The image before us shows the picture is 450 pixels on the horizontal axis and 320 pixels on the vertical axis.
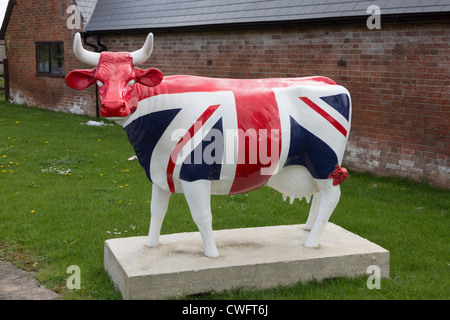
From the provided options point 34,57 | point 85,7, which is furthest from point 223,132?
point 34,57

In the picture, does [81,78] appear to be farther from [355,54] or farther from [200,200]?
[355,54]

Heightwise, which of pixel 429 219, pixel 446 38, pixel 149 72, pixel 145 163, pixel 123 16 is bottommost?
pixel 429 219

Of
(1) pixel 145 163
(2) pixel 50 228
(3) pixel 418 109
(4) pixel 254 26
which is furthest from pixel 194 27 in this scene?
(1) pixel 145 163

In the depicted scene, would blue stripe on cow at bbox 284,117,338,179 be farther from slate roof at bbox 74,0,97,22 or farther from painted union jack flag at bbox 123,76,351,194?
slate roof at bbox 74,0,97,22

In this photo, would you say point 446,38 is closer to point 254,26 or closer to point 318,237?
point 254,26

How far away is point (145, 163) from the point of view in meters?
4.16

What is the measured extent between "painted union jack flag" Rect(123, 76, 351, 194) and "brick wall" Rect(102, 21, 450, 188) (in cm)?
388

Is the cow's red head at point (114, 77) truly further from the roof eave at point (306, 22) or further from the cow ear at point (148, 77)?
the roof eave at point (306, 22)

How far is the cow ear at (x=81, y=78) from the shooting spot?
12.0 ft

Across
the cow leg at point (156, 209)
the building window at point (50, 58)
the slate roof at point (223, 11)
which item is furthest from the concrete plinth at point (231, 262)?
the building window at point (50, 58)

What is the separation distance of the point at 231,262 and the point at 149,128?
1258mm

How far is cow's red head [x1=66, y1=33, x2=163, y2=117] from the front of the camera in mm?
3518

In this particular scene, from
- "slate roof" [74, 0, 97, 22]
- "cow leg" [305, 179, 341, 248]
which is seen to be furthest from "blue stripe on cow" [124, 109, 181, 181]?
"slate roof" [74, 0, 97, 22]

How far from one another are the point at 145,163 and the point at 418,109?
207 inches
